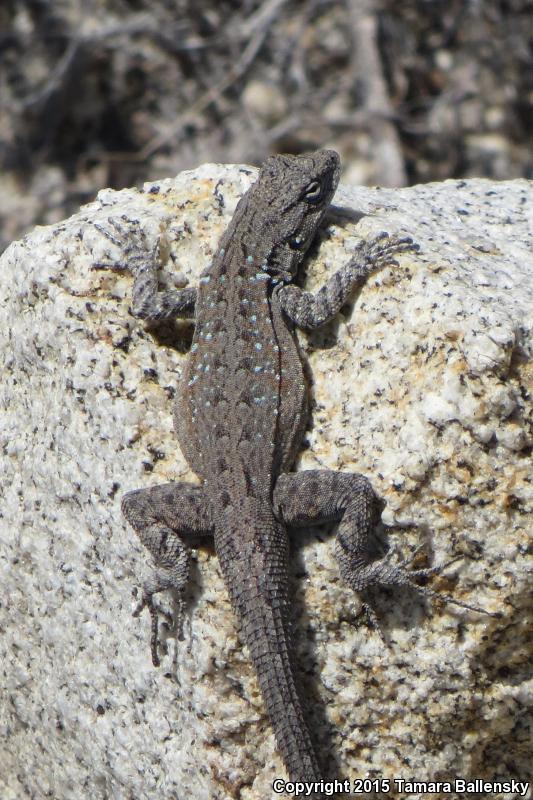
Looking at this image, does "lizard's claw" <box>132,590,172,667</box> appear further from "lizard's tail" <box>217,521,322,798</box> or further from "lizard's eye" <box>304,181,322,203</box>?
"lizard's eye" <box>304,181,322,203</box>

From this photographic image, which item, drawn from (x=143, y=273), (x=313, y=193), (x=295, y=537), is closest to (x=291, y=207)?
(x=313, y=193)

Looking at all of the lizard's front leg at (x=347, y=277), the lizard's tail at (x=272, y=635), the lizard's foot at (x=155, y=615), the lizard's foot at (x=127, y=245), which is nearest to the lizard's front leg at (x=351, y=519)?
the lizard's tail at (x=272, y=635)

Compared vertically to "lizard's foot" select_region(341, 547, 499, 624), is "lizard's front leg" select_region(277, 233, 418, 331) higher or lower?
higher

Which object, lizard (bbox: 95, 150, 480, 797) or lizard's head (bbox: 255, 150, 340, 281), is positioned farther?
lizard's head (bbox: 255, 150, 340, 281)

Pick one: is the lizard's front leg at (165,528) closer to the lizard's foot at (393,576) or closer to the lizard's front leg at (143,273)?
the lizard's foot at (393,576)

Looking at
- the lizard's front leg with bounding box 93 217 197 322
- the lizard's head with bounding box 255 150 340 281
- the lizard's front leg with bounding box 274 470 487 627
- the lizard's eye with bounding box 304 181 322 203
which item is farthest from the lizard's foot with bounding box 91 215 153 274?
the lizard's front leg with bounding box 274 470 487 627

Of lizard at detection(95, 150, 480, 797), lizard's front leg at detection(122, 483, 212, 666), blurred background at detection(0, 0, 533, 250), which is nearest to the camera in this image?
lizard at detection(95, 150, 480, 797)

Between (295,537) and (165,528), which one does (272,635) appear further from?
(165,528)
